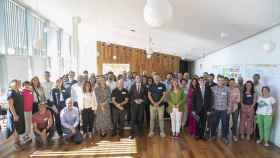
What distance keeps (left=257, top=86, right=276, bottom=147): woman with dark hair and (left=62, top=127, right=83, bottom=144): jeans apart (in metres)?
3.88

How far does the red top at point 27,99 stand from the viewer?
4465mm

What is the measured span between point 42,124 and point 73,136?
0.69 meters

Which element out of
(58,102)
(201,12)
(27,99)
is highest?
(201,12)

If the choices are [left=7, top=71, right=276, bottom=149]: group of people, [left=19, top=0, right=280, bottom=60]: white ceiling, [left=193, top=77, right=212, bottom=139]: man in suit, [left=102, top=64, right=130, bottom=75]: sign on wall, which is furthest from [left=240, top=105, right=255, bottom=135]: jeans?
[left=102, top=64, right=130, bottom=75]: sign on wall

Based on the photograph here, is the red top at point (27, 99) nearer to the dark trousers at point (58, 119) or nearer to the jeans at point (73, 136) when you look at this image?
the dark trousers at point (58, 119)

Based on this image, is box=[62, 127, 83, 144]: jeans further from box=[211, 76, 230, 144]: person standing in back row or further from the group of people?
box=[211, 76, 230, 144]: person standing in back row

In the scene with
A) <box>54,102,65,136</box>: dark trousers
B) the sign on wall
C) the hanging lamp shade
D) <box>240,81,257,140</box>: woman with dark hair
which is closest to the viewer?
the hanging lamp shade

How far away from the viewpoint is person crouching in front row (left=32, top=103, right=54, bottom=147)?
4.48 meters

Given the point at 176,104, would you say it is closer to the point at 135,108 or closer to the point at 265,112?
the point at 135,108

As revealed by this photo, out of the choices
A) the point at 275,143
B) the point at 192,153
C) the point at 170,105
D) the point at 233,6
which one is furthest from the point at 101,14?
the point at 275,143

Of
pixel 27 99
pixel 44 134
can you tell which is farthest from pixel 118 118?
pixel 27 99

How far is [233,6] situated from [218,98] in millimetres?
2087

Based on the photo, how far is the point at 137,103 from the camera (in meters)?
5.04

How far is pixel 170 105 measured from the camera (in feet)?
16.5
